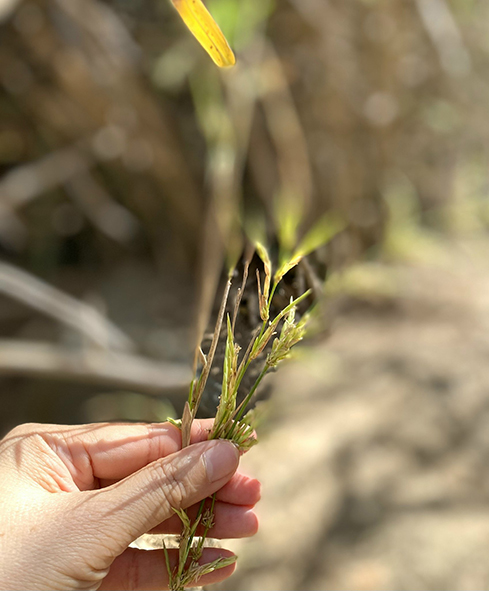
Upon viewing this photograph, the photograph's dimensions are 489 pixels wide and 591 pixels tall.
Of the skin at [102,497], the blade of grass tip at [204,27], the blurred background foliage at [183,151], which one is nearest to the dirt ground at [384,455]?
the skin at [102,497]

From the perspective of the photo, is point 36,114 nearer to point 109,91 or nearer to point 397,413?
point 109,91

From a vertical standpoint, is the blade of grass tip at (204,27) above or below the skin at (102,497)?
above

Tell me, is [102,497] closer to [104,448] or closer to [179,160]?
[104,448]

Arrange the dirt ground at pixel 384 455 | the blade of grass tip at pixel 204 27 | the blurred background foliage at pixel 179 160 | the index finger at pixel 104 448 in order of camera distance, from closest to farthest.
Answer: the blade of grass tip at pixel 204 27
the index finger at pixel 104 448
the dirt ground at pixel 384 455
the blurred background foliage at pixel 179 160

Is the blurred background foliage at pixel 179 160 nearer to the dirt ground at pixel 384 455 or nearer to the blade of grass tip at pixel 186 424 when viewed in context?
the dirt ground at pixel 384 455

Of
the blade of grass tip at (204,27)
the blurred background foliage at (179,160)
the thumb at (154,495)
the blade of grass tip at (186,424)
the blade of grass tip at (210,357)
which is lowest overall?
the thumb at (154,495)

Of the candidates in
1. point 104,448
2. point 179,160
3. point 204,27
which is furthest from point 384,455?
point 179,160

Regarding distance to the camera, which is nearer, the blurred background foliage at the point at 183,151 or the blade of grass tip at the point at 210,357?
the blade of grass tip at the point at 210,357

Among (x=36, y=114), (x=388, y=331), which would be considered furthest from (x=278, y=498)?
(x=36, y=114)

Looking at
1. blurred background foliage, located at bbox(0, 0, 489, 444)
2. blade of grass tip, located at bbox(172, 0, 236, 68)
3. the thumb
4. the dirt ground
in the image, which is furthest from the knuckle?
blurred background foliage, located at bbox(0, 0, 489, 444)
